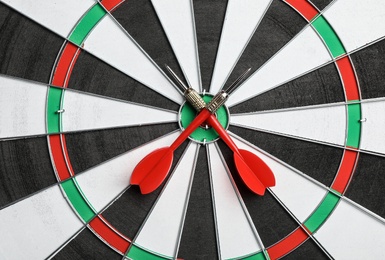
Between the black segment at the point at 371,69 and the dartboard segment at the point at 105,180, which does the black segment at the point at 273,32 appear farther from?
the dartboard segment at the point at 105,180

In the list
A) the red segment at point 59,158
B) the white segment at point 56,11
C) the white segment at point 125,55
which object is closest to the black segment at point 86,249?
the red segment at point 59,158

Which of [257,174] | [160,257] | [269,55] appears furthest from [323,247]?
[269,55]

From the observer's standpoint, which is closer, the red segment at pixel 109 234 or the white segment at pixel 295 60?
the red segment at pixel 109 234

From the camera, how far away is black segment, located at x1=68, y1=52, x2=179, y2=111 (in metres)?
3.54

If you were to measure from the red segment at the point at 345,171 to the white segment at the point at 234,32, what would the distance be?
1167mm

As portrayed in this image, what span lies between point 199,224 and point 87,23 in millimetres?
1797

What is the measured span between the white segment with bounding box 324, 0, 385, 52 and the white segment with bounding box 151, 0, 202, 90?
111 cm

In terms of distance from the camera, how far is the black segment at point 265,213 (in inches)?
141

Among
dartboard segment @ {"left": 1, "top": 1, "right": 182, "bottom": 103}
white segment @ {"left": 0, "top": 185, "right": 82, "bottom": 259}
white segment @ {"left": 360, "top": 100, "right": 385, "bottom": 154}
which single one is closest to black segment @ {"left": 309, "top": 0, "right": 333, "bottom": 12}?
white segment @ {"left": 360, "top": 100, "right": 385, "bottom": 154}

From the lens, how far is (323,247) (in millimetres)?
3631

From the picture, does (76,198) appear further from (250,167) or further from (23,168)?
(250,167)

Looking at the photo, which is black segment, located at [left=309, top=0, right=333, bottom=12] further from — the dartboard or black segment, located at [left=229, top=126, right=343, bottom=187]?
black segment, located at [left=229, top=126, right=343, bottom=187]

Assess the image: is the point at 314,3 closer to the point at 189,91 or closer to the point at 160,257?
the point at 189,91

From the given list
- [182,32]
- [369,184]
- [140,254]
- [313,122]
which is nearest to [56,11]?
[182,32]
